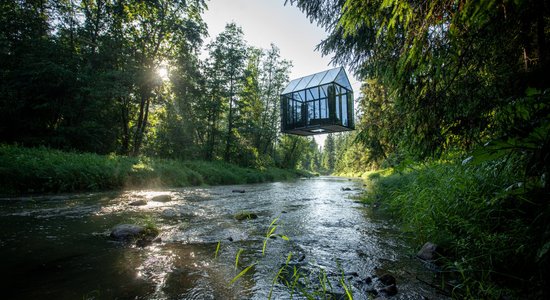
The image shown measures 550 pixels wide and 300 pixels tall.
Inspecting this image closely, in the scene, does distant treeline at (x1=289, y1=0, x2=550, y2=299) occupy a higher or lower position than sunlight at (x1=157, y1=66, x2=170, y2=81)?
lower

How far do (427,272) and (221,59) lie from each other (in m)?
21.1

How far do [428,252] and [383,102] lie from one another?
1.92 metres

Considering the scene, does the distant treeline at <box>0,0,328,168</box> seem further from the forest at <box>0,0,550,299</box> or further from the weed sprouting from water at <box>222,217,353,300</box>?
the weed sprouting from water at <box>222,217,353,300</box>

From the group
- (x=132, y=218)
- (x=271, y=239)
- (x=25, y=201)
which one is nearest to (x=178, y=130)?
(x=25, y=201)

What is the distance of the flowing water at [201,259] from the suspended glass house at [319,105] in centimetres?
741

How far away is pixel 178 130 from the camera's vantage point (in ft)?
58.4

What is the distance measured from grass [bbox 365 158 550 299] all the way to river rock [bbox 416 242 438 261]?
0.09m

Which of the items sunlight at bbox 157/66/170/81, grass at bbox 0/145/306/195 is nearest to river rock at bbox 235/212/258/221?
grass at bbox 0/145/306/195

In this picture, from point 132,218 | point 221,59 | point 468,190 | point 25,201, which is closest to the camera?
point 468,190

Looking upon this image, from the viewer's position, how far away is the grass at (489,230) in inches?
63.1

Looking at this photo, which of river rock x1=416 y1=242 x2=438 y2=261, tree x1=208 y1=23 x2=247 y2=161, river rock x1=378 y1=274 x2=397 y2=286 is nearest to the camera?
river rock x1=378 y1=274 x2=397 y2=286

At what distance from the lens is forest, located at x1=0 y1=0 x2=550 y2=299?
1.78 metres

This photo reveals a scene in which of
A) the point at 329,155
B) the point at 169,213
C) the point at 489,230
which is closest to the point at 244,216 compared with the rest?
the point at 169,213

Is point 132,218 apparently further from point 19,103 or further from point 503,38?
point 19,103
